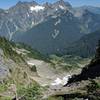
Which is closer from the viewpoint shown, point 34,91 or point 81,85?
point 34,91

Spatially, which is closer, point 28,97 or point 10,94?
point 28,97

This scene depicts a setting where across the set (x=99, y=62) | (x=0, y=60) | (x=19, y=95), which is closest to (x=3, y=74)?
(x=0, y=60)

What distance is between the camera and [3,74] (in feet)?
591

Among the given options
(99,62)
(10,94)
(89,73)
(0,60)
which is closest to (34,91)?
(10,94)

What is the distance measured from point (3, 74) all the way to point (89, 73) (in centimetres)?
7801

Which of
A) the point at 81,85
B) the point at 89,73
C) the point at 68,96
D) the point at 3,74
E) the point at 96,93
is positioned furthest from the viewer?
the point at 3,74

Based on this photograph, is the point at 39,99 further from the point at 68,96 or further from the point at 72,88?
the point at 72,88

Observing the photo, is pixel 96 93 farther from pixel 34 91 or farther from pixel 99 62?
pixel 99 62

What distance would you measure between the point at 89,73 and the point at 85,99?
4495cm

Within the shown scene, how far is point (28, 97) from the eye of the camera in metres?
61.4

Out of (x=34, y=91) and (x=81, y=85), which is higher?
(x=81, y=85)

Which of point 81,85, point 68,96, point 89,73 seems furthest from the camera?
point 89,73

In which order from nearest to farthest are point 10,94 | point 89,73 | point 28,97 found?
1. point 28,97
2. point 10,94
3. point 89,73

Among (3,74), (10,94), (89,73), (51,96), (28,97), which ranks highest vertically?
(3,74)
